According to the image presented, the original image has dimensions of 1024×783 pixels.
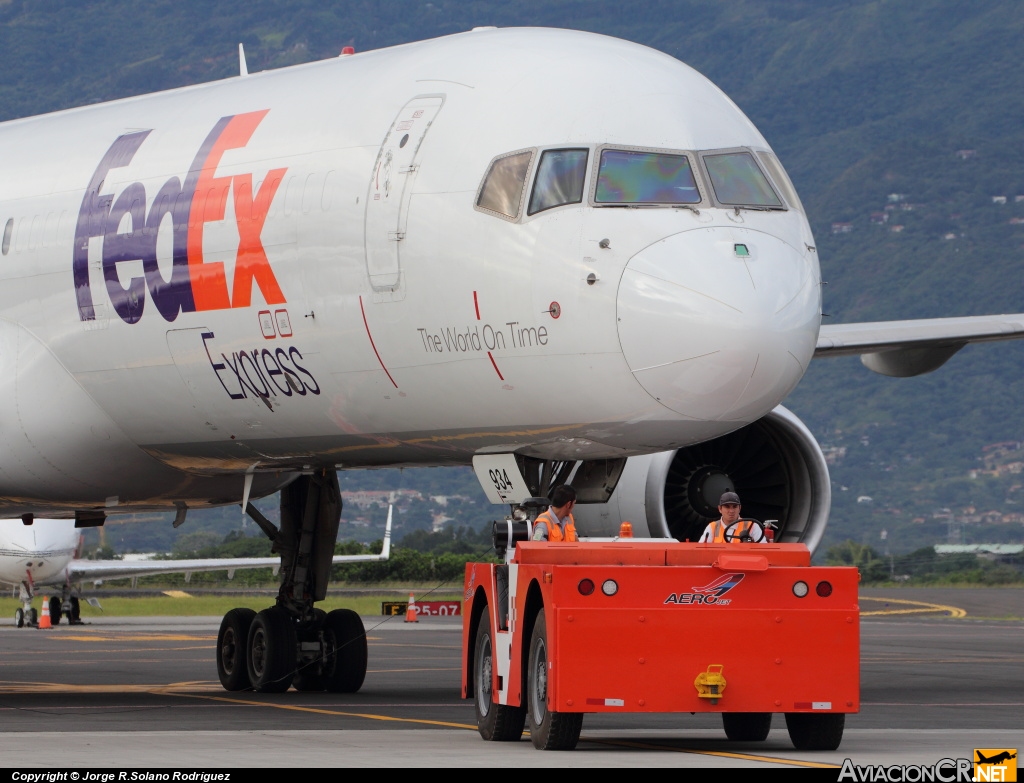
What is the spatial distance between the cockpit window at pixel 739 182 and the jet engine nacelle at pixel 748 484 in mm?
4148

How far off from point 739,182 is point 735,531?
246 cm

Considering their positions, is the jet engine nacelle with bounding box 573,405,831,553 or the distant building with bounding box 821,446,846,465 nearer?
the jet engine nacelle with bounding box 573,405,831,553

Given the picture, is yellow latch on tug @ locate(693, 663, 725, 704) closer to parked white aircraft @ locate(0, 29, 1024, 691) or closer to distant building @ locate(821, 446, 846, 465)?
parked white aircraft @ locate(0, 29, 1024, 691)

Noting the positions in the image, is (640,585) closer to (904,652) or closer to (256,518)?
(256,518)

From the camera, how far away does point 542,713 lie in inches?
455

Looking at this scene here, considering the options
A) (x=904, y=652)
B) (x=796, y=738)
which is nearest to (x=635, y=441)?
(x=796, y=738)

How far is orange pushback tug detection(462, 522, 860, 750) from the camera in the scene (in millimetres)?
11211

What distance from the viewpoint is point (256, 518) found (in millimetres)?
18781

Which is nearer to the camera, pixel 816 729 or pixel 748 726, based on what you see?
pixel 816 729

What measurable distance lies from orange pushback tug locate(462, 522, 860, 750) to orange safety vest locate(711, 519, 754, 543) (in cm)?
87

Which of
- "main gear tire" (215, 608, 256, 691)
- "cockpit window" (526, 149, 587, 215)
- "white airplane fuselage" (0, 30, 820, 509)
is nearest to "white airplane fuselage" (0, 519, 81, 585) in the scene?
"main gear tire" (215, 608, 256, 691)

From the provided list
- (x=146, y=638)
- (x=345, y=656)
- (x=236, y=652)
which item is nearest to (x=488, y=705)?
(x=345, y=656)

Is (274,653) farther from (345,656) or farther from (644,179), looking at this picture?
(644,179)

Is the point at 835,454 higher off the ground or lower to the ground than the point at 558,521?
higher
